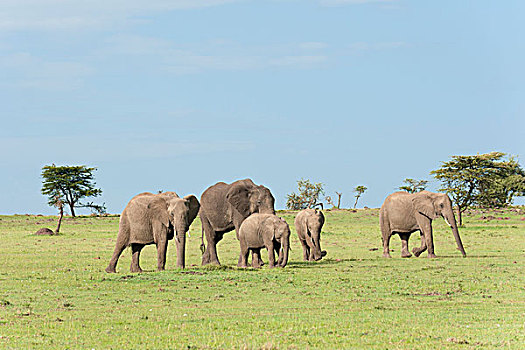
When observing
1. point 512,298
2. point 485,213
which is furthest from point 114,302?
point 485,213

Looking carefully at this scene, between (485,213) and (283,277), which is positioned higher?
(485,213)

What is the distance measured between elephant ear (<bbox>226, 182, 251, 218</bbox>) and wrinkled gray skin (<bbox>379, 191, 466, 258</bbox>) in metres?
7.34

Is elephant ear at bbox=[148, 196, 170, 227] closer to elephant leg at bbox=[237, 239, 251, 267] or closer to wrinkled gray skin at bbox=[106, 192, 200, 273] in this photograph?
wrinkled gray skin at bbox=[106, 192, 200, 273]

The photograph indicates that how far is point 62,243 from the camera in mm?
41812

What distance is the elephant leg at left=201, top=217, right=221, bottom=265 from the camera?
92.3ft

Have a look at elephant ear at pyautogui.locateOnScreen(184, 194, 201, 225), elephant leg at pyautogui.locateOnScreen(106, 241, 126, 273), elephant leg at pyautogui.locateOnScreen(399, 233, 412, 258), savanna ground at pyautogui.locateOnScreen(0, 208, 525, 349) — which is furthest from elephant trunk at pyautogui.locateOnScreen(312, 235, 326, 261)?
elephant leg at pyautogui.locateOnScreen(106, 241, 126, 273)

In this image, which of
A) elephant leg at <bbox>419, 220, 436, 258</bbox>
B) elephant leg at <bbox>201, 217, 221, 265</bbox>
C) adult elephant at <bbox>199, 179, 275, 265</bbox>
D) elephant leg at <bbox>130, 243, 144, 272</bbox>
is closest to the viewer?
elephant leg at <bbox>130, 243, 144, 272</bbox>

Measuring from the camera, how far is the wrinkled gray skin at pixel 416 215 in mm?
30625

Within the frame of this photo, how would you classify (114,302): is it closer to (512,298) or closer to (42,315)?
(42,315)

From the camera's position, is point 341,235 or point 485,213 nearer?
point 341,235

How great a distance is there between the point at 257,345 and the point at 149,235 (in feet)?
43.9

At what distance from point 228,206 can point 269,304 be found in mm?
11634

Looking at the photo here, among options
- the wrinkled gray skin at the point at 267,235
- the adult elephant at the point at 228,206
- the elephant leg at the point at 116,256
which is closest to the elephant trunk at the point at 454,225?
the adult elephant at the point at 228,206

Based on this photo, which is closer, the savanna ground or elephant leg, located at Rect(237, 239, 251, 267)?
the savanna ground
